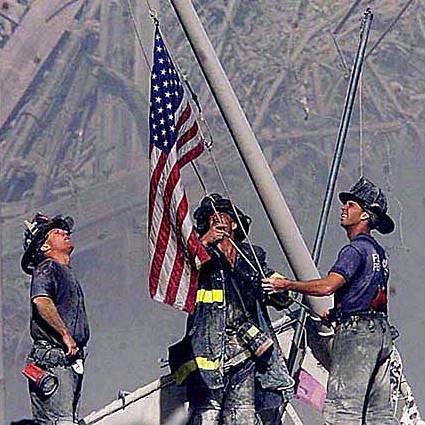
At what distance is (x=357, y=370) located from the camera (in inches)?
206

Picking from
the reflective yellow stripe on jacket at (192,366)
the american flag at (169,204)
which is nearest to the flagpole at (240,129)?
the american flag at (169,204)

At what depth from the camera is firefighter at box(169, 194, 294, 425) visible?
5.29 metres

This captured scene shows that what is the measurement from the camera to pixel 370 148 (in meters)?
6.79

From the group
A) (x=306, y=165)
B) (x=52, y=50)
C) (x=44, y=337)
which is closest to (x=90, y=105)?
(x=52, y=50)

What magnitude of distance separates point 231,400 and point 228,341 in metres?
0.21

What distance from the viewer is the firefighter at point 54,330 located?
5.20 metres

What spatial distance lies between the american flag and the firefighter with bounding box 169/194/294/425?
0.27 ft

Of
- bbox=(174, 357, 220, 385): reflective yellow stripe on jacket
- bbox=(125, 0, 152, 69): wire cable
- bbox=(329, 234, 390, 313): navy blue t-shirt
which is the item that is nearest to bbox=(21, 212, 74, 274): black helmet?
bbox=(174, 357, 220, 385): reflective yellow stripe on jacket

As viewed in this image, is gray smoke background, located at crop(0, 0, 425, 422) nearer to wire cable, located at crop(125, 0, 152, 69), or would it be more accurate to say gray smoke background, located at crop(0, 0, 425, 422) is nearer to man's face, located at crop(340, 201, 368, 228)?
wire cable, located at crop(125, 0, 152, 69)

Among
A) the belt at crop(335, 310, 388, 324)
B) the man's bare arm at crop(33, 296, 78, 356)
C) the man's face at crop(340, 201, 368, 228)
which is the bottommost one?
the man's bare arm at crop(33, 296, 78, 356)

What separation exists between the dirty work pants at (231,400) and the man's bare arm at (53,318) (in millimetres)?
467

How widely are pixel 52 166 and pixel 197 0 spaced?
37.4 inches

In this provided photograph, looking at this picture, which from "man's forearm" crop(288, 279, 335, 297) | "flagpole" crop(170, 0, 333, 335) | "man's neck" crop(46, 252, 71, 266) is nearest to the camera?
"man's forearm" crop(288, 279, 335, 297)

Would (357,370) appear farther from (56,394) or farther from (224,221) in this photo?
(56,394)
